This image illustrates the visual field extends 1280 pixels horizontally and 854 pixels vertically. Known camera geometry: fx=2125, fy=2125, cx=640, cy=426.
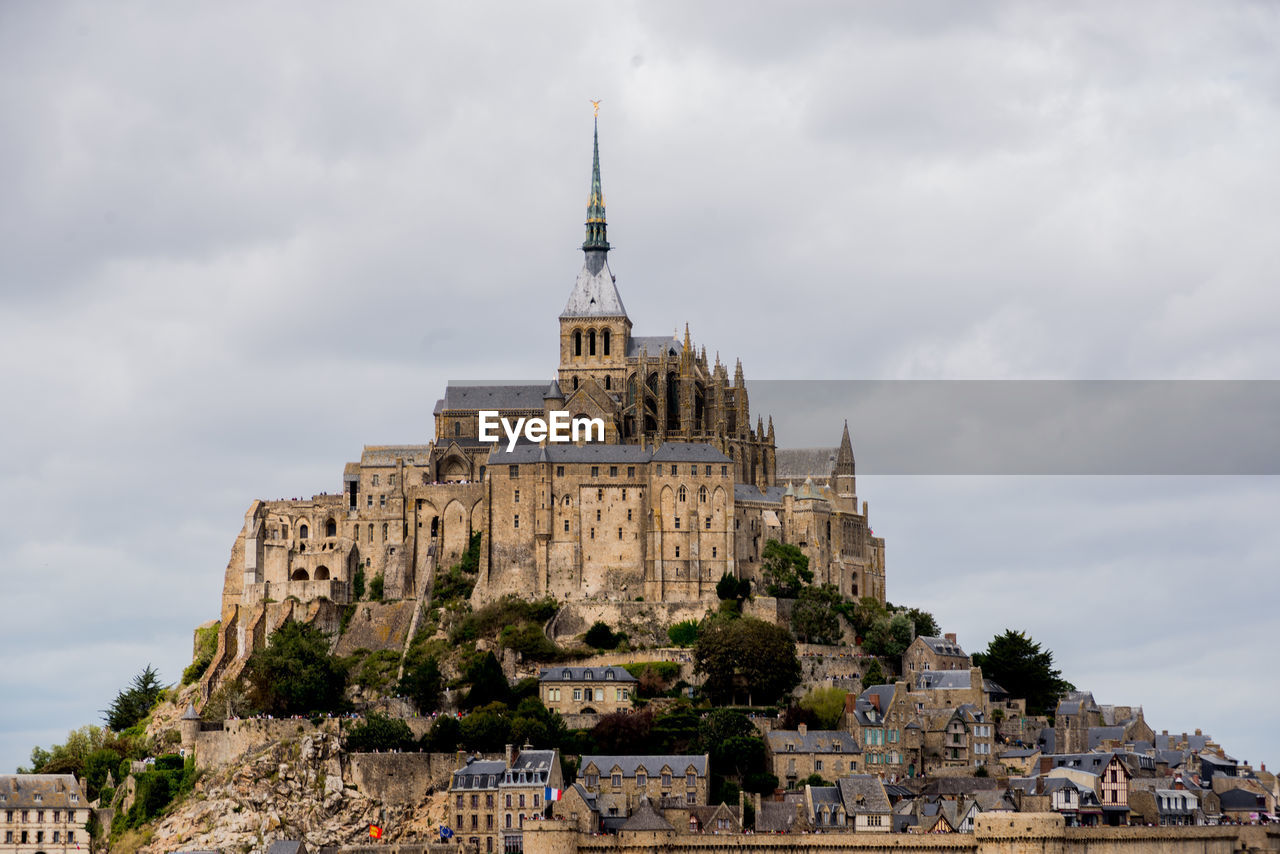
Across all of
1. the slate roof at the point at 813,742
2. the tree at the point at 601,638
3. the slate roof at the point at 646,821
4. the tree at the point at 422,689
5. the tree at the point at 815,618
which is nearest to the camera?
the slate roof at the point at 646,821

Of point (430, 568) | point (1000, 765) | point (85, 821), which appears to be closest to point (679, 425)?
point (430, 568)

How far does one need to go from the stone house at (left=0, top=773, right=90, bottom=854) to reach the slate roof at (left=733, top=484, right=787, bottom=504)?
38.9m

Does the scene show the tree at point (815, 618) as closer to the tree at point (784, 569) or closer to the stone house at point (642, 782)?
the tree at point (784, 569)

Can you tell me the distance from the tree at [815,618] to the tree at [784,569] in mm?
851

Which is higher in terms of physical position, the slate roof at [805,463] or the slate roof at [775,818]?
the slate roof at [805,463]

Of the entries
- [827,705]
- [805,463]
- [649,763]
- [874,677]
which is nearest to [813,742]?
[827,705]

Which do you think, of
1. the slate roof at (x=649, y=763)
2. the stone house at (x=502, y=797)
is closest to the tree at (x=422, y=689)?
the stone house at (x=502, y=797)

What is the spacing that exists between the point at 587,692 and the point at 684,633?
8.63m

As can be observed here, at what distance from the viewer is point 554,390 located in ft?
414

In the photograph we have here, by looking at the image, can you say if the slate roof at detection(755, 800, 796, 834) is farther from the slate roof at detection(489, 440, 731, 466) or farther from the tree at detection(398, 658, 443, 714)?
the slate roof at detection(489, 440, 731, 466)

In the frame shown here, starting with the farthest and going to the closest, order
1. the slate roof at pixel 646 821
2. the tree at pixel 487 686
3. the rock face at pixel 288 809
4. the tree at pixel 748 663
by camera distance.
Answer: the tree at pixel 487 686, the tree at pixel 748 663, the rock face at pixel 288 809, the slate roof at pixel 646 821

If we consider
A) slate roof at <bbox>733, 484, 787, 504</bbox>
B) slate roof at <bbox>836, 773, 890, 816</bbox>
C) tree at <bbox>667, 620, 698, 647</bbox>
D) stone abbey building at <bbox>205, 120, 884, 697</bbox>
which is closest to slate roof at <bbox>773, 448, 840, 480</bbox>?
stone abbey building at <bbox>205, 120, 884, 697</bbox>

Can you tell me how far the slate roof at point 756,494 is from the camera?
120m

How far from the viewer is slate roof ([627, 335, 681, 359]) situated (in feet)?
422
